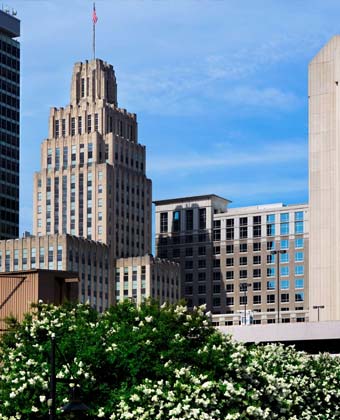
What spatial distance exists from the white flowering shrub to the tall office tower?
201ft

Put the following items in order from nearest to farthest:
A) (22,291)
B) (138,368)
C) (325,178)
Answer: (138,368) → (22,291) → (325,178)

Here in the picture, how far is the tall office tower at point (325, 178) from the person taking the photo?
117 metres

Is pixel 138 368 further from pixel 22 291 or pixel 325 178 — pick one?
pixel 325 178

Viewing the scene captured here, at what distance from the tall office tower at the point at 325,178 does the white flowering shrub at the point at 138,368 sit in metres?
61.3

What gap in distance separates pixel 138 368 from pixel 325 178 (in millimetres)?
73840

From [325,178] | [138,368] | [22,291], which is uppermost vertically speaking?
[325,178]

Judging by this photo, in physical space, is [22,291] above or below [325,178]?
below

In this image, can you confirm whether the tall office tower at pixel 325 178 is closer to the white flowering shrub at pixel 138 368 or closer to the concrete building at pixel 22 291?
the concrete building at pixel 22 291

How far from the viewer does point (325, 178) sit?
119 metres

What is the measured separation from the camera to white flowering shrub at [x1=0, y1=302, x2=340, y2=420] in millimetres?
46562

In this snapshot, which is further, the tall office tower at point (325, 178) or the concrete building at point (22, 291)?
the tall office tower at point (325, 178)

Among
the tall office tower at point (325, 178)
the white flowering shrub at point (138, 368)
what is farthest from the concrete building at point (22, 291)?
the tall office tower at point (325, 178)

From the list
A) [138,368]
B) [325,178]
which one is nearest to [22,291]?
[138,368]

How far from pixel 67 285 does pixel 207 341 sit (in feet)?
50.5
